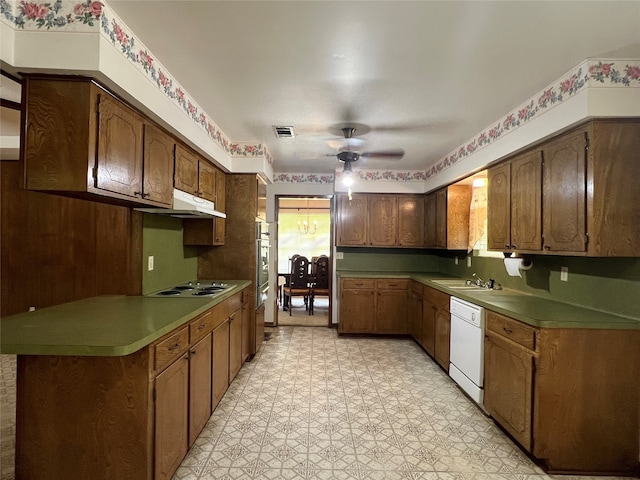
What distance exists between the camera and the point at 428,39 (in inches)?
67.0

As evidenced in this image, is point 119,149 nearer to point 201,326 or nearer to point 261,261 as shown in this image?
point 201,326

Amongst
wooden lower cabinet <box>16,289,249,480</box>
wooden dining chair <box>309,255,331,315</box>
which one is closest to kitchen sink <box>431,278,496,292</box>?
wooden dining chair <box>309,255,331,315</box>

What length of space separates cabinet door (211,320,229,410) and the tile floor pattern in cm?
15

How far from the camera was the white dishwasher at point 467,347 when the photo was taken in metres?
2.61

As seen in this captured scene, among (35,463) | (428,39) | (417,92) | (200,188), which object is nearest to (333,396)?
(35,463)

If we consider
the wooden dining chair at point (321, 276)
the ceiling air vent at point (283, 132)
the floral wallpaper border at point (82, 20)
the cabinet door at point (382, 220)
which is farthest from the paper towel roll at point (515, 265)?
the wooden dining chair at point (321, 276)

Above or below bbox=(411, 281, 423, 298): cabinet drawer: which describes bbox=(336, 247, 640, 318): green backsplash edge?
above

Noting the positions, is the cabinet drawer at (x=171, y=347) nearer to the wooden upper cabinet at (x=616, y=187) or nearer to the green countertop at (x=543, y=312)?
the green countertop at (x=543, y=312)

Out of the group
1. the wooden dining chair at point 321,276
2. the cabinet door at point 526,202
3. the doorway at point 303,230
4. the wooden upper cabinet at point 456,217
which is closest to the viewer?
the cabinet door at point 526,202

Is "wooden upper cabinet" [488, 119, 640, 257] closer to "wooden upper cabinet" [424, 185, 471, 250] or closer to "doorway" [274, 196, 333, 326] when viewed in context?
"wooden upper cabinet" [424, 185, 471, 250]

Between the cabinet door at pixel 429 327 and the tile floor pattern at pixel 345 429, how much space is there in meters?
0.22

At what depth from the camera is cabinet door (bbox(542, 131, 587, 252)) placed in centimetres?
204

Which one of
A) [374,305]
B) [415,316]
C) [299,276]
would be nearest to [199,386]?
[374,305]

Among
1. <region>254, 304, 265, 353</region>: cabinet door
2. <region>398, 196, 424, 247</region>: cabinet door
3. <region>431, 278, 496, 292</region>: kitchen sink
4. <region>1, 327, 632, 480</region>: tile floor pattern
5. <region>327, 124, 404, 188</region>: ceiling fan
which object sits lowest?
<region>1, 327, 632, 480</region>: tile floor pattern
